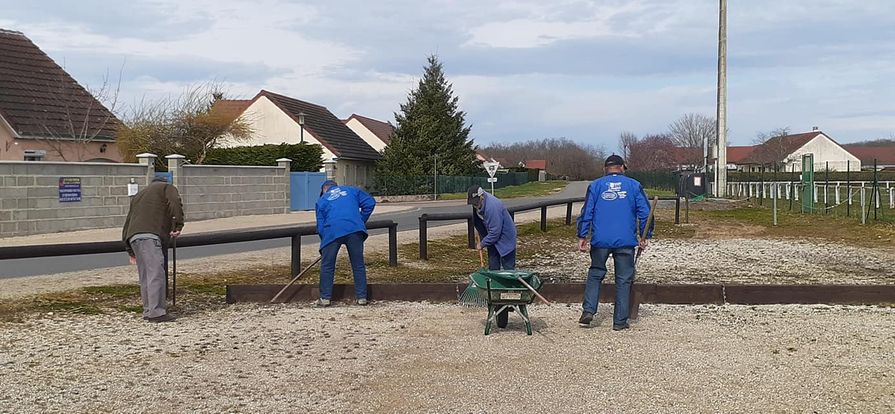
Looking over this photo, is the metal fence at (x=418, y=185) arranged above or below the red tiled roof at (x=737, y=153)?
below

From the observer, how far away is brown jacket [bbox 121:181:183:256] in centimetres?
823

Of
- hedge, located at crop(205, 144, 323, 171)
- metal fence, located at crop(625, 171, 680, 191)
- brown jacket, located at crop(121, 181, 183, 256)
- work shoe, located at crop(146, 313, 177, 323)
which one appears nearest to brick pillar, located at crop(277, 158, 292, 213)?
hedge, located at crop(205, 144, 323, 171)

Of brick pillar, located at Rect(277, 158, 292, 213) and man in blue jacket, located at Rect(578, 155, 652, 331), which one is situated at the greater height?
brick pillar, located at Rect(277, 158, 292, 213)

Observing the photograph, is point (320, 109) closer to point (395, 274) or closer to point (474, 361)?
point (395, 274)

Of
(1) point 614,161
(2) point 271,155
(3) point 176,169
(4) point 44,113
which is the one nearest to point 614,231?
(1) point 614,161

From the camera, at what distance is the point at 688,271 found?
12.1 meters

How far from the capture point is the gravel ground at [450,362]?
5.25 metres

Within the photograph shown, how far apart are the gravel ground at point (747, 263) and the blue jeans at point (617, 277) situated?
3463mm

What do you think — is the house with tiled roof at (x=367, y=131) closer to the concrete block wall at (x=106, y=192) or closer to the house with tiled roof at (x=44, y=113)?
the house with tiled roof at (x=44, y=113)

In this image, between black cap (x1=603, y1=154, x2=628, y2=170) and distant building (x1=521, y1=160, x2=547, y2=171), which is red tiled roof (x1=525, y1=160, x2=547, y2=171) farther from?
black cap (x1=603, y1=154, x2=628, y2=170)

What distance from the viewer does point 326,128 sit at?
158ft

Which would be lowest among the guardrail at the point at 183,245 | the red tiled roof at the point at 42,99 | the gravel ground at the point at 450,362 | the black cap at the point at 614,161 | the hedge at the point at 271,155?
the gravel ground at the point at 450,362

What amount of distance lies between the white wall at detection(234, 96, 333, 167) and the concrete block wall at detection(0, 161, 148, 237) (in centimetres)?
2377

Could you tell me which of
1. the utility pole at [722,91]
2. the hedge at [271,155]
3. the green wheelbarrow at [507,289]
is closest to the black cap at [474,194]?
the green wheelbarrow at [507,289]
